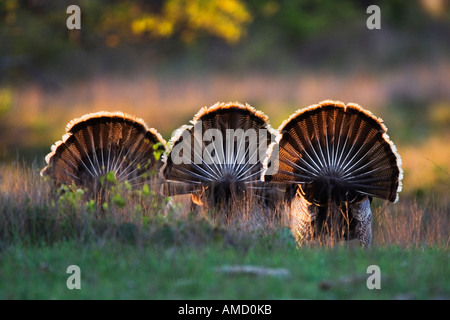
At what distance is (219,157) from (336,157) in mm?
1250

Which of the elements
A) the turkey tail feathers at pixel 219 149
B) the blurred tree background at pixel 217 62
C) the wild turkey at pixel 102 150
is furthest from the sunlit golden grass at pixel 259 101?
the wild turkey at pixel 102 150

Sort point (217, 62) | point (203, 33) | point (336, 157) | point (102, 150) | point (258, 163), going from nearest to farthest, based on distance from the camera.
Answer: point (336, 157) → point (258, 163) → point (102, 150) → point (203, 33) → point (217, 62)

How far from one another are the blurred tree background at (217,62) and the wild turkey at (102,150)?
8143 mm

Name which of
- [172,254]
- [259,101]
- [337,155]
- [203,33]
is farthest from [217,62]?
[172,254]

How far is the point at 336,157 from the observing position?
8383 mm

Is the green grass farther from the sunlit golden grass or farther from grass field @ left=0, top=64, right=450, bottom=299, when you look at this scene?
the sunlit golden grass

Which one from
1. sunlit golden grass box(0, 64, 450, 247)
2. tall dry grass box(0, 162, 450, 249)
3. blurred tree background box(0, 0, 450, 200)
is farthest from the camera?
blurred tree background box(0, 0, 450, 200)

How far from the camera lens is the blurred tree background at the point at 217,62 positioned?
69.6ft

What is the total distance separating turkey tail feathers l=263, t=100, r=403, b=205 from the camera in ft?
27.4

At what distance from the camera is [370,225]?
863 centimetres

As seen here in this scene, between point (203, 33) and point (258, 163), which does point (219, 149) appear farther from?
point (203, 33)

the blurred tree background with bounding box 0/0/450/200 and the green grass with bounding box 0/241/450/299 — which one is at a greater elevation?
the blurred tree background with bounding box 0/0/450/200

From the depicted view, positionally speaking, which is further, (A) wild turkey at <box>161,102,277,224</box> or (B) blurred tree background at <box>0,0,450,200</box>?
(B) blurred tree background at <box>0,0,450,200</box>

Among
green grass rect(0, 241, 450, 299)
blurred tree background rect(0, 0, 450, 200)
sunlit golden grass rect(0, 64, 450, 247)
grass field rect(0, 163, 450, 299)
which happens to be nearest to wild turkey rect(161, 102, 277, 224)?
grass field rect(0, 163, 450, 299)
